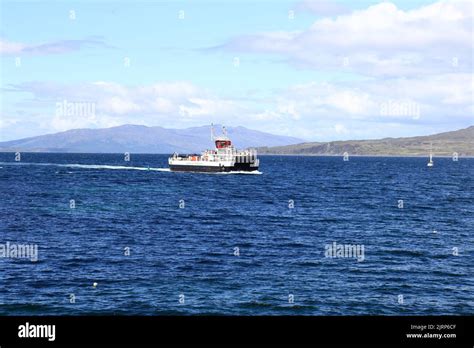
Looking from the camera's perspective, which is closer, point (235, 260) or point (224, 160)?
point (235, 260)

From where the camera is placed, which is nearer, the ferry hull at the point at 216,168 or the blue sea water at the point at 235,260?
the blue sea water at the point at 235,260

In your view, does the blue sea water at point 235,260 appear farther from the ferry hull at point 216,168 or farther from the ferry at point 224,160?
the ferry at point 224,160

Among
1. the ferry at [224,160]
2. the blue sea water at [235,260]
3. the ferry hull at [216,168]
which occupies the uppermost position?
the ferry at [224,160]

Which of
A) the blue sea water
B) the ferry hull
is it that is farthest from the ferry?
the blue sea water

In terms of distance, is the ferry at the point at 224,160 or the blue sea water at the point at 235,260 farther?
the ferry at the point at 224,160

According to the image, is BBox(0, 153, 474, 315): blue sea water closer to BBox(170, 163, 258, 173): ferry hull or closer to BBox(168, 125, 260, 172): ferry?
BBox(170, 163, 258, 173): ferry hull

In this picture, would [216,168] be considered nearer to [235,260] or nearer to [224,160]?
[224,160]

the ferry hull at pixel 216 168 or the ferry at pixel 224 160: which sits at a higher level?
the ferry at pixel 224 160

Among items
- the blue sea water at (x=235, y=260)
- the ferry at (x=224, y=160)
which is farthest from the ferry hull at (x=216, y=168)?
the blue sea water at (x=235, y=260)

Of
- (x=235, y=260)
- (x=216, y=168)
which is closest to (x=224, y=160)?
(x=216, y=168)
